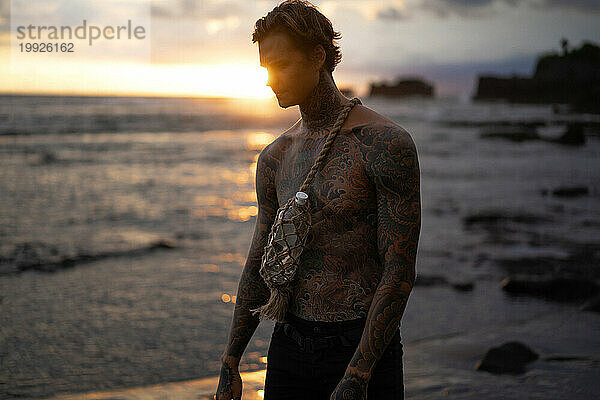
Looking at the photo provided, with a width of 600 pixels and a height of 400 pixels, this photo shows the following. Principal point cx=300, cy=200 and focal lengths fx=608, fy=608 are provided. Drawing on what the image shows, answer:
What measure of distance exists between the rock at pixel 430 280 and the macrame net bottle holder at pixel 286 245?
7617 millimetres

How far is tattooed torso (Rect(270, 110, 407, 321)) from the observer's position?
2297 mm

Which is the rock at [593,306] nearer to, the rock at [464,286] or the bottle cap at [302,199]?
the rock at [464,286]

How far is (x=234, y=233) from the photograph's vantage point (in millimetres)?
13906

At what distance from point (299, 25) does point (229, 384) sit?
158cm

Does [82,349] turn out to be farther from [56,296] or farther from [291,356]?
[291,356]

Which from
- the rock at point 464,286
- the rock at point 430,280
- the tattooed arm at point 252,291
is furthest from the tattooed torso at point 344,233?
the rock at point 430,280

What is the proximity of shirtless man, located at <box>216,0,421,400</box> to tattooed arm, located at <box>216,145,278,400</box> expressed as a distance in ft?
0.76

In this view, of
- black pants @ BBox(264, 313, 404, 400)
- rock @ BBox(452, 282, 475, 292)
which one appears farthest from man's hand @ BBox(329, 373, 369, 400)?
rock @ BBox(452, 282, 475, 292)

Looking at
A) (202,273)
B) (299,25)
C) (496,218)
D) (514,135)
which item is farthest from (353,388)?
(514,135)

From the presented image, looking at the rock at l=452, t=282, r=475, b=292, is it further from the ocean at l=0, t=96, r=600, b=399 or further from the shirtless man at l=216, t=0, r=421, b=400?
the shirtless man at l=216, t=0, r=421, b=400

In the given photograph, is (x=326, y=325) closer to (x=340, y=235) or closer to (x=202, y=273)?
(x=340, y=235)

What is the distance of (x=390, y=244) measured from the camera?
221 cm

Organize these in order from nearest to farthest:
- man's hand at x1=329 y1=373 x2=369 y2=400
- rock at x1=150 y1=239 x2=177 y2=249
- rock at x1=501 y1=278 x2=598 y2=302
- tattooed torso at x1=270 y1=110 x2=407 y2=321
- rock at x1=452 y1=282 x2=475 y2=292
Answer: man's hand at x1=329 y1=373 x2=369 y2=400 < tattooed torso at x1=270 y1=110 x2=407 y2=321 < rock at x1=501 y1=278 x2=598 y2=302 < rock at x1=452 y1=282 x2=475 y2=292 < rock at x1=150 y1=239 x2=177 y2=249

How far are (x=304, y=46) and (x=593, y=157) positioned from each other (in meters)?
32.4
